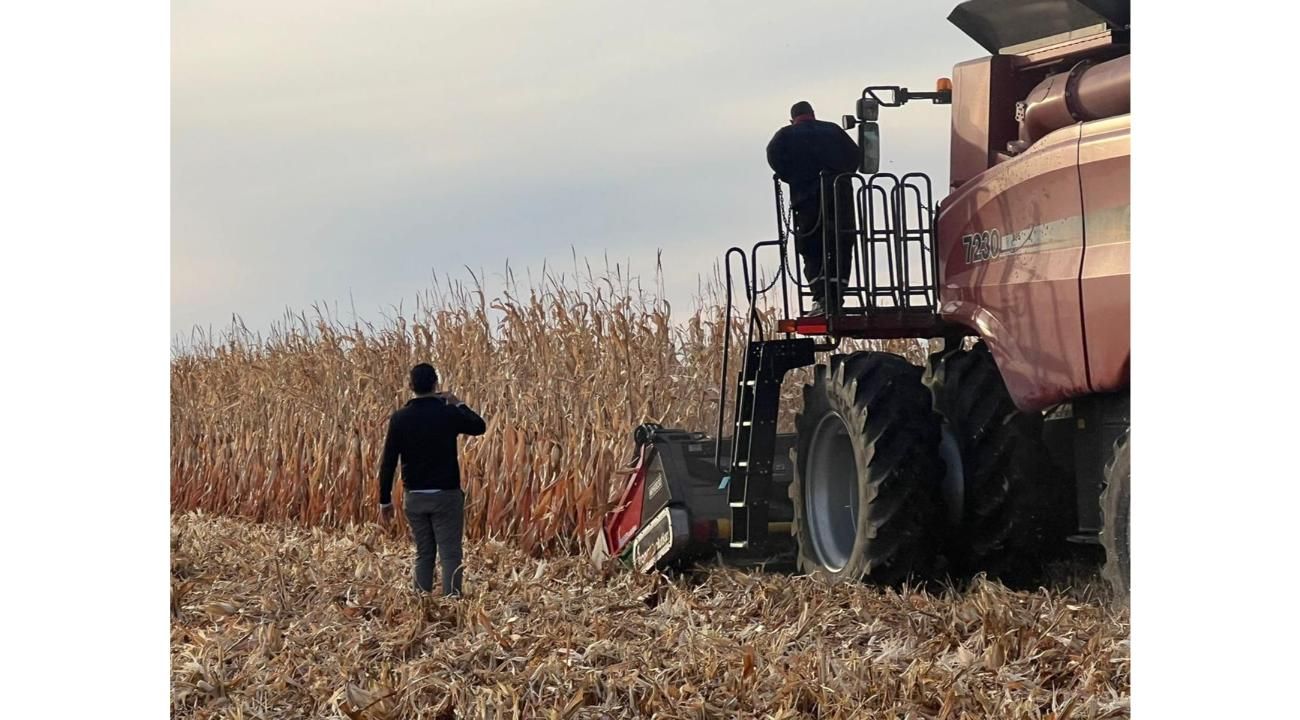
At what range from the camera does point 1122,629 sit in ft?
19.6

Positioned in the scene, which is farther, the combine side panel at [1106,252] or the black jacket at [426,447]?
the black jacket at [426,447]

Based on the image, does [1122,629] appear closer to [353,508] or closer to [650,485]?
[650,485]

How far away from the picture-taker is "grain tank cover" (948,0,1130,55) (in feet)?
23.0

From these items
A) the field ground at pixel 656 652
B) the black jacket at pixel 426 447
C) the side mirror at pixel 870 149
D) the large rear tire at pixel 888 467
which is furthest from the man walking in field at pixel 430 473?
the side mirror at pixel 870 149

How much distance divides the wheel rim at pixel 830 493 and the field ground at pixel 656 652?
25 cm

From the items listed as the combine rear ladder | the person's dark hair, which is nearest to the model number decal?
the combine rear ladder

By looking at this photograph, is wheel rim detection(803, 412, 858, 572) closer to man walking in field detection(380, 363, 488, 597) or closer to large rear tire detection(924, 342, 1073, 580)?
large rear tire detection(924, 342, 1073, 580)

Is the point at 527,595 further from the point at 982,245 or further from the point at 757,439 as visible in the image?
the point at 982,245

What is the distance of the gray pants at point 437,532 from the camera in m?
8.55

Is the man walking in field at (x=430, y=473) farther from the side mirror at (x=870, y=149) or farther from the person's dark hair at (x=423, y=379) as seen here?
the side mirror at (x=870, y=149)

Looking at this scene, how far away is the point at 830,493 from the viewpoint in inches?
313

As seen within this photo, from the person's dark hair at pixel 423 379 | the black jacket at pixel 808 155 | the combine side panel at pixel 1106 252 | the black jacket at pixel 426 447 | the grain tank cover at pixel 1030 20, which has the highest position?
the grain tank cover at pixel 1030 20

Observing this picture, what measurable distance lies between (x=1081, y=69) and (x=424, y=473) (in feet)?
13.3

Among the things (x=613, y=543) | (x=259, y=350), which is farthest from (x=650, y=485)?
(x=259, y=350)
